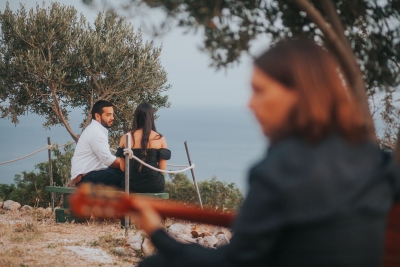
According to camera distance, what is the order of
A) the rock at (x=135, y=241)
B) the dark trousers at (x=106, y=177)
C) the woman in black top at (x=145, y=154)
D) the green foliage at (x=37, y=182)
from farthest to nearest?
the green foliage at (x=37, y=182) → the dark trousers at (x=106, y=177) → the woman in black top at (x=145, y=154) → the rock at (x=135, y=241)

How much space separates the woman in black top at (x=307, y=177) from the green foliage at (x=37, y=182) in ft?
35.5

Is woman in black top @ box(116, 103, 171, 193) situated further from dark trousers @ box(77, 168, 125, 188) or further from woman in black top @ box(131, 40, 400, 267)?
woman in black top @ box(131, 40, 400, 267)

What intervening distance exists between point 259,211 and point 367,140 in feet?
1.33

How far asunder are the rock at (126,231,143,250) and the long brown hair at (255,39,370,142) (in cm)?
500

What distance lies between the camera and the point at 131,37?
1708 centimetres

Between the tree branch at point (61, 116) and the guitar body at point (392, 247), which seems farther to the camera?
the tree branch at point (61, 116)

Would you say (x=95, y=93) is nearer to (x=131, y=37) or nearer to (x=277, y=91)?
(x=131, y=37)

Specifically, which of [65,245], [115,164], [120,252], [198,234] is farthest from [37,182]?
[120,252]

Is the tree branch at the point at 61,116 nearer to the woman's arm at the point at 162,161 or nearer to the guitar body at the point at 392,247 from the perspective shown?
the woman's arm at the point at 162,161

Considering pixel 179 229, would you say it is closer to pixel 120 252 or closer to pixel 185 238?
pixel 185 238

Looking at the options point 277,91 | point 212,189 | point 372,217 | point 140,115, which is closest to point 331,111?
point 277,91

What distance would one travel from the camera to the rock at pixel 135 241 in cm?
624

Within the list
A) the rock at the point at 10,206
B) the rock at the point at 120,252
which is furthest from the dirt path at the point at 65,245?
the rock at the point at 10,206

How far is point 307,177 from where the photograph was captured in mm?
1414
